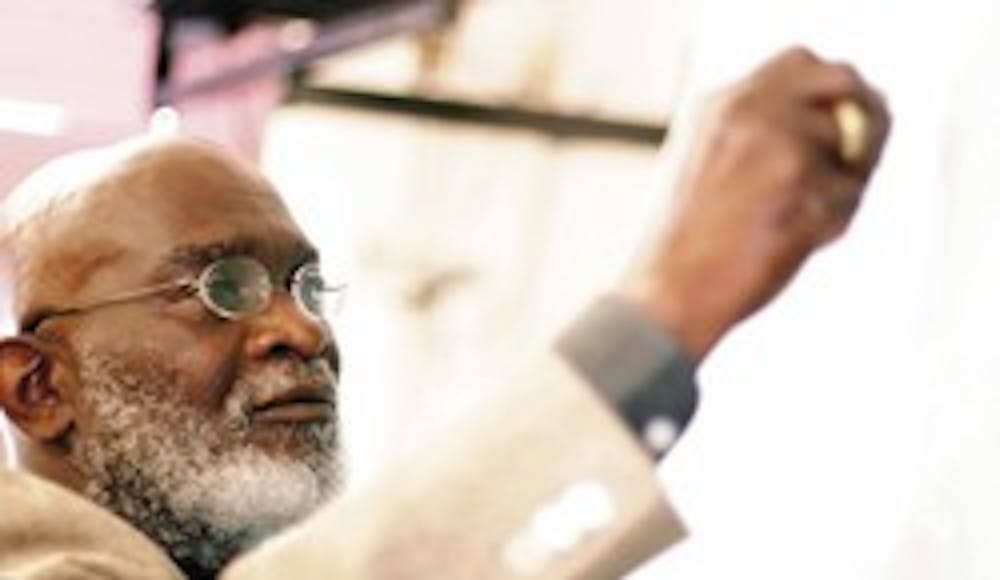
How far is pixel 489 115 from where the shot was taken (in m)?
2.59

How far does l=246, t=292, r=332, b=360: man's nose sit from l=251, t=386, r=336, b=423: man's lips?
35mm

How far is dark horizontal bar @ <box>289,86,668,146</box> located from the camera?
2352 millimetres

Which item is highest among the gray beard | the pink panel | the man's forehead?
the man's forehead

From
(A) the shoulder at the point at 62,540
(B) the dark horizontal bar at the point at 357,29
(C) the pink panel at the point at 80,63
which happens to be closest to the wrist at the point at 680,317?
(A) the shoulder at the point at 62,540

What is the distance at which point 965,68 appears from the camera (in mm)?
1056

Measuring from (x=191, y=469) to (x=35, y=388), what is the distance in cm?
17

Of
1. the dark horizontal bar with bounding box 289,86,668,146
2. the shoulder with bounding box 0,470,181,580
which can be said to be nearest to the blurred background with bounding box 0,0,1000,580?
the dark horizontal bar with bounding box 289,86,668,146

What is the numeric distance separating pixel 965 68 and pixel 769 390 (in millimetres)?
250

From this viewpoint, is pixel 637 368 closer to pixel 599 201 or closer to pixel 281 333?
pixel 281 333

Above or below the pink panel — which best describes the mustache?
above

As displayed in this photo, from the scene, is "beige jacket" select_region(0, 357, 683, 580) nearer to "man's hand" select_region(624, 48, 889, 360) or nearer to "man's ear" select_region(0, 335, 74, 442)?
"man's hand" select_region(624, 48, 889, 360)

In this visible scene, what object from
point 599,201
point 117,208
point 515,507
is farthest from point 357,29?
point 515,507

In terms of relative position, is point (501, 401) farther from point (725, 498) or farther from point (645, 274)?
point (725, 498)

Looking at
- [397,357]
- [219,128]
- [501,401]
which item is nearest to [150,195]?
[501,401]
